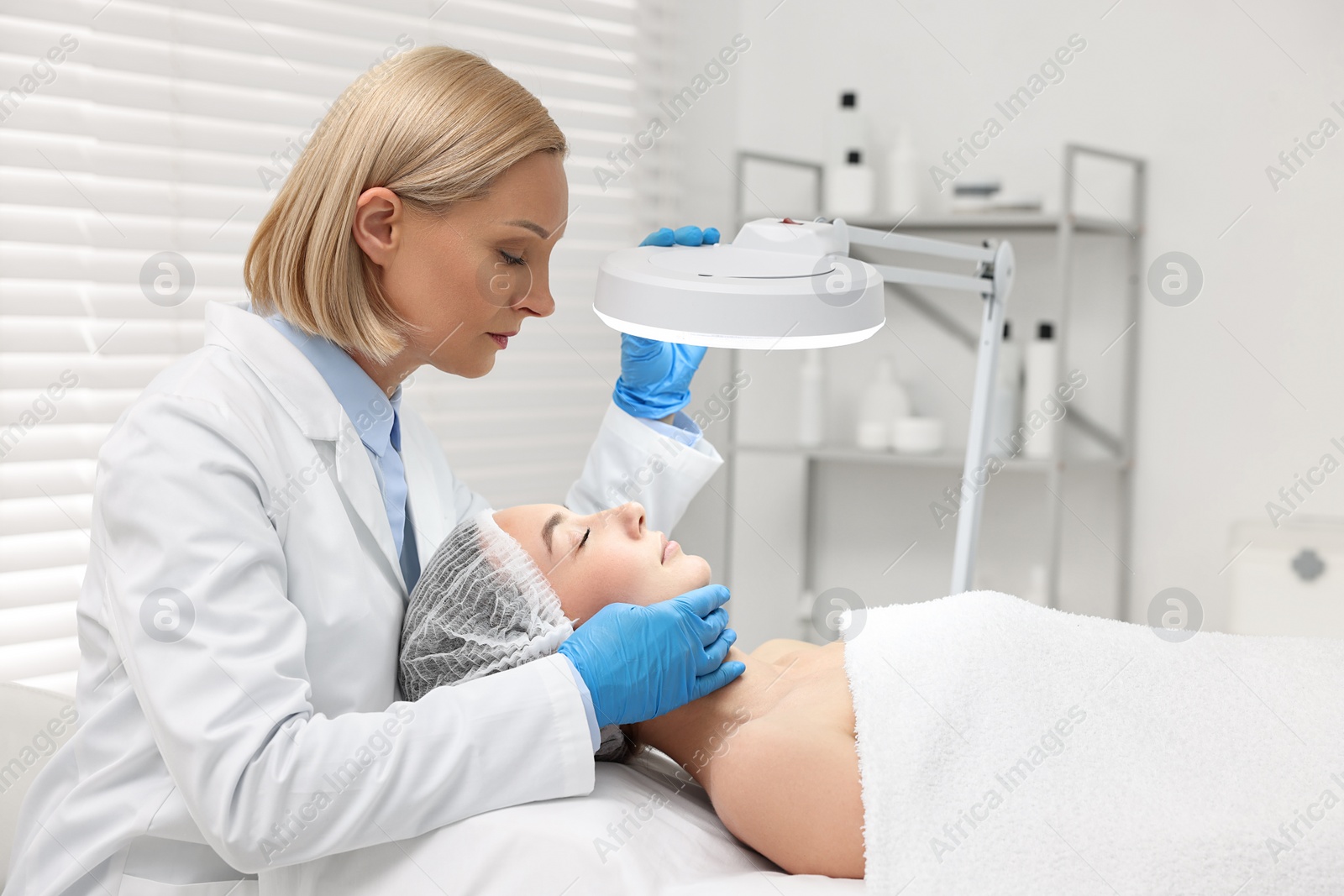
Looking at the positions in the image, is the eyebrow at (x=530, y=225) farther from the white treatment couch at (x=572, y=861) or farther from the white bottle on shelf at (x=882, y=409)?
the white bottle on shelf at (x=882, y=409)

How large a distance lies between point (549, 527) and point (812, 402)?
136 centimetres

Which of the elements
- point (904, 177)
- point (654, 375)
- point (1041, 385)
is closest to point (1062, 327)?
point (1041, 385)

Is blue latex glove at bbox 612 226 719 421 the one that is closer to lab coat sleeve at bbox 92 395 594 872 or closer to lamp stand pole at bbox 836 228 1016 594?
lamp stand pole at bbox 836 228 1016 594

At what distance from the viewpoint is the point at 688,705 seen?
3.52 feet

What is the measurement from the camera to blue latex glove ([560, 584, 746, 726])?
36.6 inches

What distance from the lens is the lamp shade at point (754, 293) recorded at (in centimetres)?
85

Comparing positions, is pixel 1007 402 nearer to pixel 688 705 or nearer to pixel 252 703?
pixel 688 705

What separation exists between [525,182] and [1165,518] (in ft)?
5.66

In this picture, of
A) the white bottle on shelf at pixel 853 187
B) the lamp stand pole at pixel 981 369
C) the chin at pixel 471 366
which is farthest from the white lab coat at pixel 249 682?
the white bottle on shelf at pixel 853 187

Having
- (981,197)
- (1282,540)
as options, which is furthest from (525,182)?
(1282,540)

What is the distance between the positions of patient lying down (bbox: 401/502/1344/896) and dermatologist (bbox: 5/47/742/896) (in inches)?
2.5

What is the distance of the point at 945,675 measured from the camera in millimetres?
959

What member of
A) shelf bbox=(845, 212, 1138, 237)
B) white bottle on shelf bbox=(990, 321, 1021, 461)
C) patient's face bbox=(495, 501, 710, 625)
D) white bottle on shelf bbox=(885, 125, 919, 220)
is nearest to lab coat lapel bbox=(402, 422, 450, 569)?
patient's face bbox=(495, 501, 710, 625)

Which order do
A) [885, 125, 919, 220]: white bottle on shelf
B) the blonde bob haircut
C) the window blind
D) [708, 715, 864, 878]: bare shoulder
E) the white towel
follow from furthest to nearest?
[885, 125, 919, 220]: white bottle on shelf
the window blind
the blonde bob haircut
[708, 715, 864, 878]: bare shoulder
the white towel
